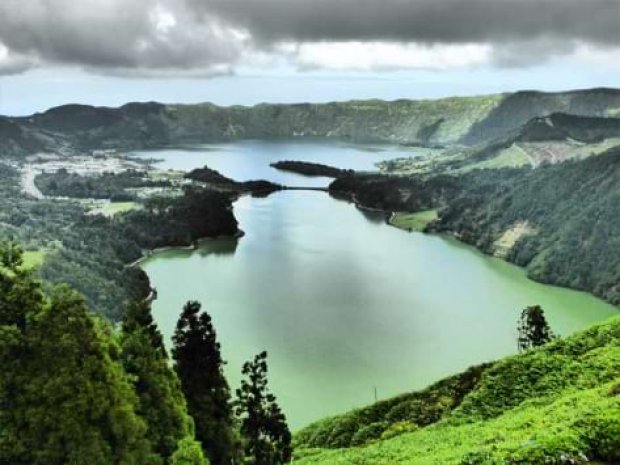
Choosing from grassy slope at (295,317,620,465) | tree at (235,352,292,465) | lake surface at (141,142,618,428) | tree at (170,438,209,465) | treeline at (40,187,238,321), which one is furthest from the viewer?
treeline at (40,187,238,321)

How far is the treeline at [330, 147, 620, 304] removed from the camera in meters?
114

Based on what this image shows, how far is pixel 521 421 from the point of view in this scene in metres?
22.7

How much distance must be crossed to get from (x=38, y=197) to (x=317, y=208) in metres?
75.2

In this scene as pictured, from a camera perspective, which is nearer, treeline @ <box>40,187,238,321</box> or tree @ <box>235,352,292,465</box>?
tree @ <box>235,352,292,465</box>

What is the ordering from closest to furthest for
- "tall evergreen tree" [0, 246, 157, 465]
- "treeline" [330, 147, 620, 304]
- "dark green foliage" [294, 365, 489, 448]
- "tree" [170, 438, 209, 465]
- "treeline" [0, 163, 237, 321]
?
"tall evergreen tree" [0, 246, 157, 465] → "tree" [170, 438, 209, 465] → "dark green foliage" [294, 365, 489, 448] → "treeline" [0, 163, 237, 321] → "treeline" [330, 147, 620, 304]

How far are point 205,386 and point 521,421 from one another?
46.5 ft

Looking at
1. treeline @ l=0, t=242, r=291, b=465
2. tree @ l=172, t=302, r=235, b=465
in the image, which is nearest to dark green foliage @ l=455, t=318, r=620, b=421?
tree @ l=172, t=302, r=235, b=465

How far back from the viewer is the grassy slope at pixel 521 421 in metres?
16.4

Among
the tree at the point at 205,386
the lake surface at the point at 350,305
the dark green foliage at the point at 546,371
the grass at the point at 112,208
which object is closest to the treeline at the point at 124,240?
the lake surface at the point at 350,305

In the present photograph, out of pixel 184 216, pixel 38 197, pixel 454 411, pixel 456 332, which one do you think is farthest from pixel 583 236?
pixel 38 197

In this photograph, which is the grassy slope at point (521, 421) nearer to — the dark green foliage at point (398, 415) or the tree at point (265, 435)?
the dark green foliage at point (398, 415)

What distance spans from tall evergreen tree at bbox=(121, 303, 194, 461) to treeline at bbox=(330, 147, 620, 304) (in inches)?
3460

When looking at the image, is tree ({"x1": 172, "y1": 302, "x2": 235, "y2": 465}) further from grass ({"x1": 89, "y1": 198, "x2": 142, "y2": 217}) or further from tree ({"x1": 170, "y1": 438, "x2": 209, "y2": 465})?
grass ({"x1": 89, "y1": 198, "x2": 142, "y2": 217})

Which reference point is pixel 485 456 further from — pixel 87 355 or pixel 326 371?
pixel 326 371
